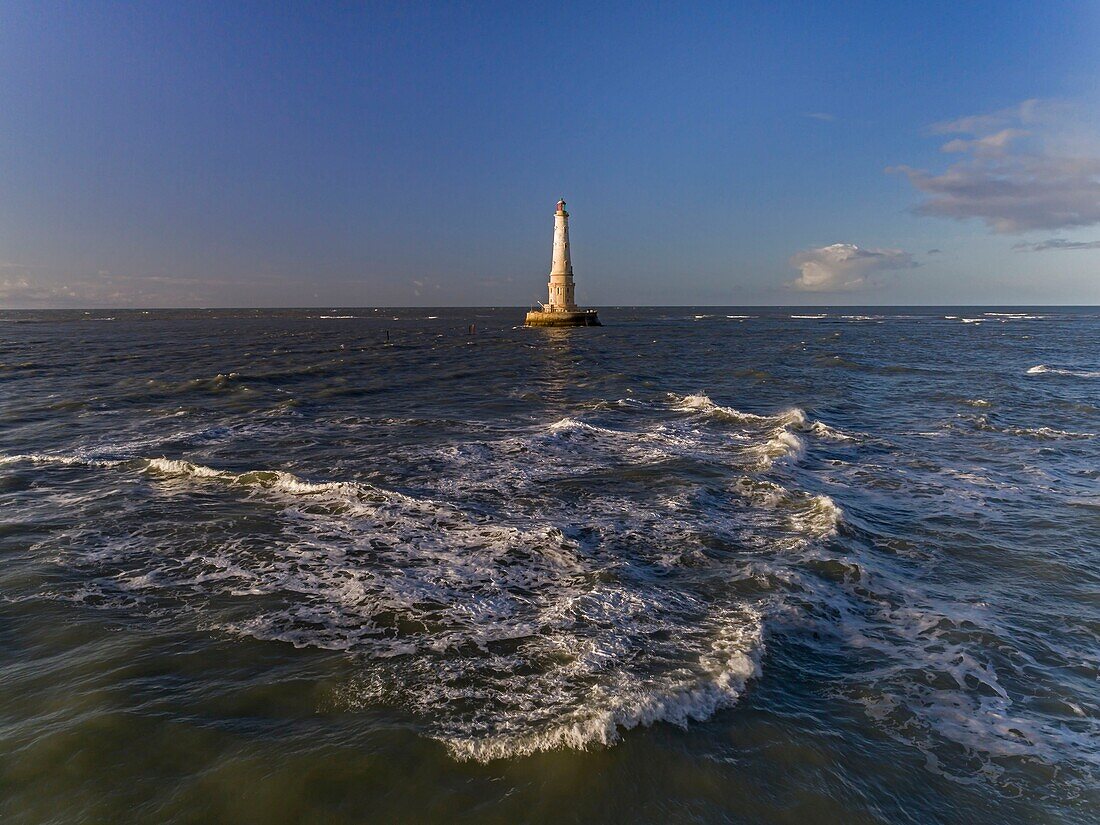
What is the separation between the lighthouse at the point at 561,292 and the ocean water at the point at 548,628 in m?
58.7

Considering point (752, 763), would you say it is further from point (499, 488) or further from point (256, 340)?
point (256, 340)

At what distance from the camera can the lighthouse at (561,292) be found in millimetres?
73312

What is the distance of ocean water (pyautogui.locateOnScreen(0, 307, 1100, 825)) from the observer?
536 centimetres

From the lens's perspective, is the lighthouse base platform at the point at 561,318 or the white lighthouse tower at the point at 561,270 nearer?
the white lighthouse tower at the point at 561,270

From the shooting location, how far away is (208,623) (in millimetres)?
8031

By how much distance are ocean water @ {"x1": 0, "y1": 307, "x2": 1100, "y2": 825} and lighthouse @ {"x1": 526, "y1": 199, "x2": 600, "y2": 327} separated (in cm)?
5875

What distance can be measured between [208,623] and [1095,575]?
1377cm

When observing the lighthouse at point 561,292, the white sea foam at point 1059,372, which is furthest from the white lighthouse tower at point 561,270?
the white sea foam at point 1059,372

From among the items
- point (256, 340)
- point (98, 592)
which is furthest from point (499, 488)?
point (256, 340)

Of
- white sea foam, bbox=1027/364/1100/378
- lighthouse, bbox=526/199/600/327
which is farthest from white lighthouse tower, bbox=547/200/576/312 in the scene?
white sea foam, bbox=1027/364/1100/378

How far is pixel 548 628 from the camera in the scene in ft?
26.2

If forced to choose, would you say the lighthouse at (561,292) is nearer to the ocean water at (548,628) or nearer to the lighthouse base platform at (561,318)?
the lighthouse base platform at (561,318)

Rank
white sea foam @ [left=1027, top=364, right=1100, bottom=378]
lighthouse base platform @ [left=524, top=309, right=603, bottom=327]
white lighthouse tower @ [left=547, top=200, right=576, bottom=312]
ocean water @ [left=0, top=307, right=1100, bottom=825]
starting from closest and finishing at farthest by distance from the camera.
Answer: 1. ocean water @ [left=0, top=307, right=1100, bottom=825]
2. white sea foam @ [left=1027, top=364, right=1100, bottom=378]
3. white lighthouse tower @ [left=547, top=200, right=576, bottom=312]
4. lighthouse base platform @ [left=524, top=309, right=603, bottom=327]

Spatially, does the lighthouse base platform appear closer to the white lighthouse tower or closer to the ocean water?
the white lighthouse tower
